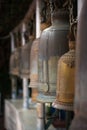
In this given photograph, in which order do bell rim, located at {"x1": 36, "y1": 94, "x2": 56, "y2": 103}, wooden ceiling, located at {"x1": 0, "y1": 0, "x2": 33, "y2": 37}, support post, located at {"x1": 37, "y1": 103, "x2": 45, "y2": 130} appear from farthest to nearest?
wooden ceiling, located at {"x1": 0, "y1": 0, "x2": 33, "y2": 37} < support post, located at {"x1": 37, "y1": 103, "x2": 45, "y2": 130} < bell rim, located at {"x1": 36, "y1": 94, "x2": 56, "y2": 103}

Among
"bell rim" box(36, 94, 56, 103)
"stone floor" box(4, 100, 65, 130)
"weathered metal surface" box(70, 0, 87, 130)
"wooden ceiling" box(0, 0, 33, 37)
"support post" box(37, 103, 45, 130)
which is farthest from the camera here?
"wooden ceiling" box(0, 0, 33, 37)

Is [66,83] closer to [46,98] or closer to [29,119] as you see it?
[46,98]

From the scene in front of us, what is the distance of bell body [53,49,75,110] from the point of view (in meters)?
2.73

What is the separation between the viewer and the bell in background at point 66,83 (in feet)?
8.96

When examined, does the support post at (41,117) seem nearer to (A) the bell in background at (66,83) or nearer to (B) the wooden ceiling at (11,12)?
(A) the bell in background at (66,83)

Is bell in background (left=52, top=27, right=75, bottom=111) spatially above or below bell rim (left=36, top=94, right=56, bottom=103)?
above

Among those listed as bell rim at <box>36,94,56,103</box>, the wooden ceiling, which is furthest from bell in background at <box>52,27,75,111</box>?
the wooden ceiling

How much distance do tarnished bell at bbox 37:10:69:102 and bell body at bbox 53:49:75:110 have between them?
43 cm

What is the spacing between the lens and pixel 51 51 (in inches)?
131

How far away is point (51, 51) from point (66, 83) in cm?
62

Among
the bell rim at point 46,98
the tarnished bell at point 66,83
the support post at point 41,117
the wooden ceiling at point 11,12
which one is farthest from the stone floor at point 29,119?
the wooden ceiling at point 11,12

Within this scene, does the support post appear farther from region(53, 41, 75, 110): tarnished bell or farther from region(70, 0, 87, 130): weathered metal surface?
region(70, 0, 87, 130): weathered metal surface

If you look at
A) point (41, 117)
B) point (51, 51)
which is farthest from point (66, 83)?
point (41, 117)

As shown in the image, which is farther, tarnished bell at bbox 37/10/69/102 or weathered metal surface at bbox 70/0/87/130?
tarnished bell at bbox 37/10/69/102
